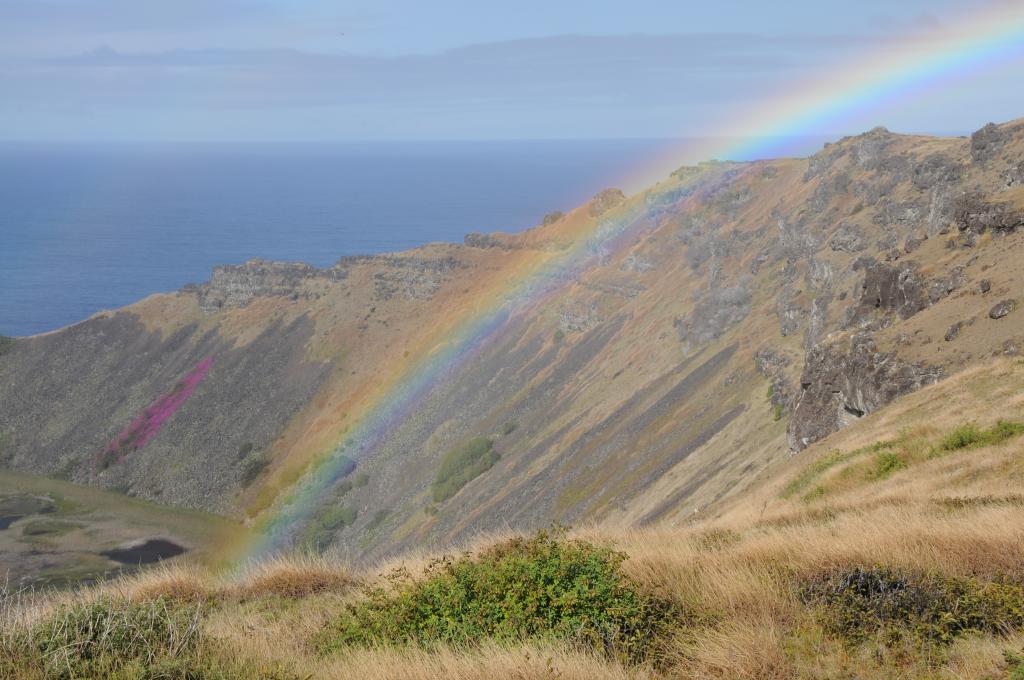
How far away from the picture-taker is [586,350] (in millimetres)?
94625

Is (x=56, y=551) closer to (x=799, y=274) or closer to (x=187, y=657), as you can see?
(x=799, y=274)

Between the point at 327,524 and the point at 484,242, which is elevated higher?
the point at 484,242

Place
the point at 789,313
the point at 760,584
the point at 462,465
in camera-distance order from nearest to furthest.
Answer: the point at 760,584, the point at 789,313, the point at 462,465

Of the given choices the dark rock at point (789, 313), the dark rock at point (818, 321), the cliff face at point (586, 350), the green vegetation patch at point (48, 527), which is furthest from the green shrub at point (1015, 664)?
the green vegetation patch at point (48, 527)

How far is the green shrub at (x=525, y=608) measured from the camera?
9352mm

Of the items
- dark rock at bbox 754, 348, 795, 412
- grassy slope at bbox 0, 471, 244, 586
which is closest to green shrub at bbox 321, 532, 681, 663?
dark rock at bbox 754, 348, 795, 412

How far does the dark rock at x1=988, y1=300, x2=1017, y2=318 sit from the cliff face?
7 centimetres

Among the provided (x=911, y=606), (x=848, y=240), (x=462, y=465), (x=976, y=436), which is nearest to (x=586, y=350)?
(x=462, y=465)

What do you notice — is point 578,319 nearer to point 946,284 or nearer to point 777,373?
point 777,373

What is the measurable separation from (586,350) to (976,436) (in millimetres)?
75327

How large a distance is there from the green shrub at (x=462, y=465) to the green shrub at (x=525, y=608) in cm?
6404

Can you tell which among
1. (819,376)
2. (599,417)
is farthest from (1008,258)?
(599,417)

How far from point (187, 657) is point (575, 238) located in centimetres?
13307

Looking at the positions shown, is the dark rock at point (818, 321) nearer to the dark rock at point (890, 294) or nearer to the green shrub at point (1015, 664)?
the dark rock at point (890, 294)
